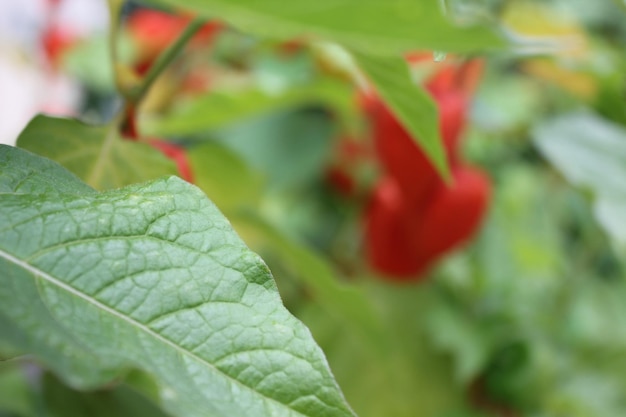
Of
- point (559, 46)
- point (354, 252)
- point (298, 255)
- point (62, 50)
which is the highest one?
point (62, 50)

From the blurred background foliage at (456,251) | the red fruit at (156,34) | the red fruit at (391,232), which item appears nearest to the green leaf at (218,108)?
the blurred background foliage at (456,251)

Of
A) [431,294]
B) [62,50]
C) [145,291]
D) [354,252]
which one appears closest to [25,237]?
[145,291]

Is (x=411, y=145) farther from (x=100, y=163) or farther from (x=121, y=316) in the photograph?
(x=121, y=316)

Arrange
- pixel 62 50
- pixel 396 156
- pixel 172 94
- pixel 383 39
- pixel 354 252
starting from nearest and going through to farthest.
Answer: pixel 383 39 < pixel 396 156 < pixel 354 252 < pixel 172 94 < pixel 62 50

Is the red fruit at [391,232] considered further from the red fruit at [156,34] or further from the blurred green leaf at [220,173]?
the red fruit at [156,34]

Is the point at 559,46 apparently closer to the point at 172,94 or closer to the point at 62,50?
the point at 172,94

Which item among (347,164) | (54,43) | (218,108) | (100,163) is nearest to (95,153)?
(100,163)

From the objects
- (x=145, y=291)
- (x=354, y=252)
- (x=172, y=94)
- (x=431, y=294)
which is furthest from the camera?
(x=172, y=94)
